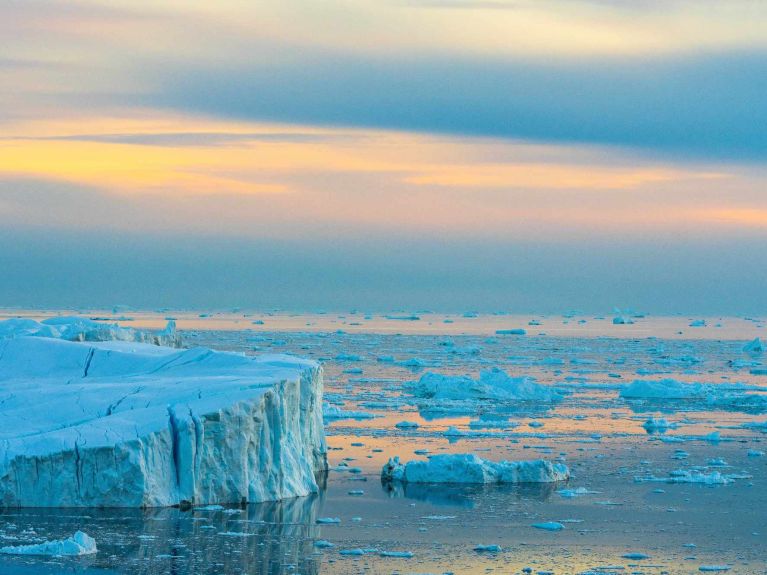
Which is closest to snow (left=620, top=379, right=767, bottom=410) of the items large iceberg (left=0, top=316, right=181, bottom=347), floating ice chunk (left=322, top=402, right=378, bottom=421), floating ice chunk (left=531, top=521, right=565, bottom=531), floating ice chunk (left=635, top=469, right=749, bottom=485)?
floating ice chunk (left=322, top=402, right=378, bottom=421)

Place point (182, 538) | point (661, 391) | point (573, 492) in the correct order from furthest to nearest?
point (661, 391) < point (573, 492) < point (182, 538)

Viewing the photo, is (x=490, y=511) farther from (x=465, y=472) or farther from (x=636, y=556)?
(x=636, y=556)

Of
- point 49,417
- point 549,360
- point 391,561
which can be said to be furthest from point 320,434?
point 549,360

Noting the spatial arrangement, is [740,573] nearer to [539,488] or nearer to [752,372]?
[539,488]

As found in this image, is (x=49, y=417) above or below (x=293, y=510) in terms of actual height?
above

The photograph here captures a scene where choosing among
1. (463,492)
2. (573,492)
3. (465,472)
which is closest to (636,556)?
(573,492)
